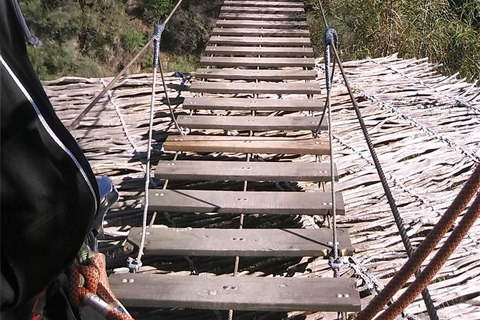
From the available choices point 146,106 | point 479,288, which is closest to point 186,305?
point 479,288

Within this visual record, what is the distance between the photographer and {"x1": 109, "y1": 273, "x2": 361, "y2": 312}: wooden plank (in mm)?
1646

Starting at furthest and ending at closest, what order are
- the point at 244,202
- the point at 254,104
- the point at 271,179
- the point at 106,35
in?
1. the point at 106,35
2. the point at 254,104
3. the point at 271,179
4. the point at 244,202

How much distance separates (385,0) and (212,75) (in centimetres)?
307

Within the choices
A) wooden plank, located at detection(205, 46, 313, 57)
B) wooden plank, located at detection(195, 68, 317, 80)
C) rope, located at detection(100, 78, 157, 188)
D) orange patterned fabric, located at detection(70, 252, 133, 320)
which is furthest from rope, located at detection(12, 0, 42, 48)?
wooden plank, located at detection(205, 46, 313, 57)

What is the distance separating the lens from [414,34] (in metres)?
5.54

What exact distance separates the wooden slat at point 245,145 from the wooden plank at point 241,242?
24.4 inches

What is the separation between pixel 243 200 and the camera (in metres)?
2.16

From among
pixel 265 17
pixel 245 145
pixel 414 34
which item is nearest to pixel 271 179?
pixel 245 145

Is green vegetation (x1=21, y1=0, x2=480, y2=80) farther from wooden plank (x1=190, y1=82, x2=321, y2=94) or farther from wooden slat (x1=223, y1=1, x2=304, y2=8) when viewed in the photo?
wooden plank (x1=190, y1=82, x2=321, y2=94)

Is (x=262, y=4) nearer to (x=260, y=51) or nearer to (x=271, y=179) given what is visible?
(x=260, y=51)

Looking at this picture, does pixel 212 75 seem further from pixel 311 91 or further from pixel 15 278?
pixel 15 278

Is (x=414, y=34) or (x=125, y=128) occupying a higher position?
(x=414, y=34)

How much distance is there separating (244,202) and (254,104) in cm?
107

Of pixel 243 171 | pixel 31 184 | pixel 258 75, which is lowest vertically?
pixel 243 171
